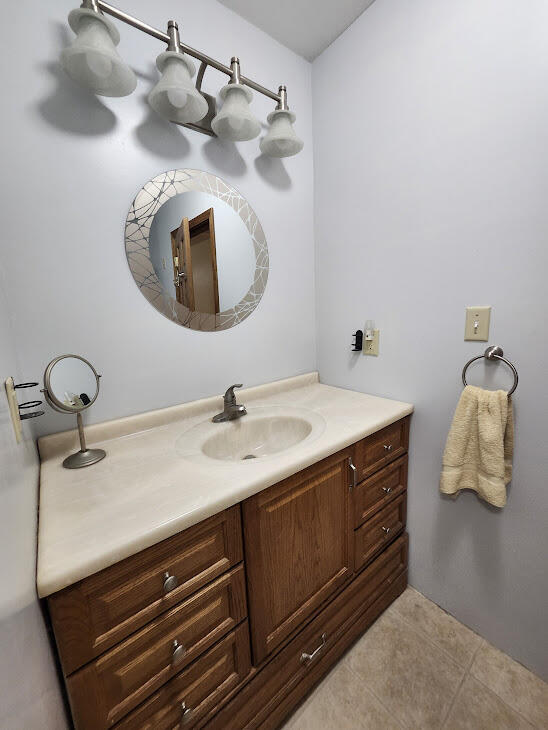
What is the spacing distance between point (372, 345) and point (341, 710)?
1.21 m

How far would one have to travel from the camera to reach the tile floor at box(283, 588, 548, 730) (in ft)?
2.88

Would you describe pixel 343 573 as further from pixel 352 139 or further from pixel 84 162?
pixel 352 139

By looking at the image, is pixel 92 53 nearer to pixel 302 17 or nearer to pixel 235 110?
pixel 235 110

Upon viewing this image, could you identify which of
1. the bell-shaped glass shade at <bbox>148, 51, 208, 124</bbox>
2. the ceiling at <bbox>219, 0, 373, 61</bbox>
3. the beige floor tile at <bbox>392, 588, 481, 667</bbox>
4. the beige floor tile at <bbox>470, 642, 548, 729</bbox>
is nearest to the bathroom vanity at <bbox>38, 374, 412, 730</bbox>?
the beige floor tile at <bbox>392, 588, 481, 667</bbox>

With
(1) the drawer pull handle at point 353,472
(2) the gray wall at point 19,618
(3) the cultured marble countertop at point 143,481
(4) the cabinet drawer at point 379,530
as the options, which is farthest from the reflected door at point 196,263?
(4) the cabinet drawer at point 379,530

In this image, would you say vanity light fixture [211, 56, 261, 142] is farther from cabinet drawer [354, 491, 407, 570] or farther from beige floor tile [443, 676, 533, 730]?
beige floor tile [443, 676, 533, 730]

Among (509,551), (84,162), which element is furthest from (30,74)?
(509,551)

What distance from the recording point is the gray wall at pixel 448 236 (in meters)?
0.83

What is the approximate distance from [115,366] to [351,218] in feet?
3.55

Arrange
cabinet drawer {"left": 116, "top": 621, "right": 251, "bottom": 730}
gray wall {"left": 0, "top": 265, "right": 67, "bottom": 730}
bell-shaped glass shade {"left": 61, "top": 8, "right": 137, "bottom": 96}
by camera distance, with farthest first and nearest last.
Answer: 1. bell-shaped glass shade {"left": 61, "top": 8, "right": 137, "bottom": 96}
2. cabinet drawer {"left": 116, "top": 621, "right": 251, "bottom": 730}
3. gray wall {"left": 0, "top": 265, "right": 67, "bottom": 730}

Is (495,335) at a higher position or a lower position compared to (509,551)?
higher

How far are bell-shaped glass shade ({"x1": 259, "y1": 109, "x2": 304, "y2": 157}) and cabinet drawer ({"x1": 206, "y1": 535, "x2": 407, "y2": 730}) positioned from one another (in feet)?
5.16

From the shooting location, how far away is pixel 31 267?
812 mm

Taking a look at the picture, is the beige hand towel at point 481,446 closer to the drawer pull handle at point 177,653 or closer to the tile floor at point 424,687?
the tile floor at point 424,687
